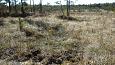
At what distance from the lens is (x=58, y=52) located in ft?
37.0

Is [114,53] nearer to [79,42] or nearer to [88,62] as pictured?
[88,62]

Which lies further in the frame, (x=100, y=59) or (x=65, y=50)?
(x=65, y=50)

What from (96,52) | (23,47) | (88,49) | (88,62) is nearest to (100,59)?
(88,62)

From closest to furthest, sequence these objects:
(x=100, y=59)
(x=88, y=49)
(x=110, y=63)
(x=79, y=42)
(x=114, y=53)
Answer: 1. (x=110, y=63)
2. (x=100, y=59)
3. (x=114, y=53)
4. (x=88, y=49)
5. (x=79, y=42)

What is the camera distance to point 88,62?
9.27 metres

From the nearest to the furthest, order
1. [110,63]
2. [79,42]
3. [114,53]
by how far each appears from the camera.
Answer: [110,63] < [114,53] < [79,42]

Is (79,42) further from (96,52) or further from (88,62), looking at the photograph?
(88,62)

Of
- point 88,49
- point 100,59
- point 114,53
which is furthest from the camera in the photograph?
point 88,49

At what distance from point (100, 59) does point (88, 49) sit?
2478 mm

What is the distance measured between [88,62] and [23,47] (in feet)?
14.2

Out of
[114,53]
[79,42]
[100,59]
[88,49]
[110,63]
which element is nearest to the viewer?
[110,63]

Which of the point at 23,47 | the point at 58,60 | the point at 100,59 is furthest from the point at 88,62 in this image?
the point at 23,47

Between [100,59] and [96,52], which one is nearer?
[100,59]

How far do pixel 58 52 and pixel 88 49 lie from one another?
5.97 ft
